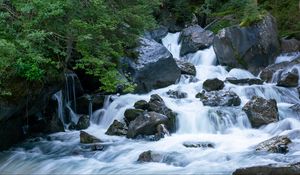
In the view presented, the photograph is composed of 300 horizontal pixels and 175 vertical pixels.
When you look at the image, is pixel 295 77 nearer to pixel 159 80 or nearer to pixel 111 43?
pixel 159 80

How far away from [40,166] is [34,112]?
2746 mm

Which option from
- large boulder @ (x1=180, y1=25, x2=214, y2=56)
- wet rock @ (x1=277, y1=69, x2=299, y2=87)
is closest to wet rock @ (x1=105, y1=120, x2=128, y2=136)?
wet rock @ (x1=277, y1=69, x2=299, y2=87)

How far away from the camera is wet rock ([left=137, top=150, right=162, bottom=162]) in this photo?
31.0ft

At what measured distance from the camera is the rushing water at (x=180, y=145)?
9.20 metres

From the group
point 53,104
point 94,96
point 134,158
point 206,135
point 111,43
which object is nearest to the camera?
point 134,158

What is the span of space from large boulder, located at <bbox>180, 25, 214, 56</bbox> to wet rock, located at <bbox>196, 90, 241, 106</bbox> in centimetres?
573

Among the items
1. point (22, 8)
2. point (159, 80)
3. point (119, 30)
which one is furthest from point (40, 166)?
point (159, 80)

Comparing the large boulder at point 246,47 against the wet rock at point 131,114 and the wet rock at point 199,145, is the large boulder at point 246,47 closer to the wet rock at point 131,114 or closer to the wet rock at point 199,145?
the wet rock at point 131,114

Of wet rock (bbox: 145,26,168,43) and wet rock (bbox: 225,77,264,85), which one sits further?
wet rock (bbox: 145,26,168,43)

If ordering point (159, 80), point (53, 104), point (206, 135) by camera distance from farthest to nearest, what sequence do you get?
point (159, 80) < point (53, 104) < point (206, 135)

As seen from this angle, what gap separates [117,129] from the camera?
39.7 feet

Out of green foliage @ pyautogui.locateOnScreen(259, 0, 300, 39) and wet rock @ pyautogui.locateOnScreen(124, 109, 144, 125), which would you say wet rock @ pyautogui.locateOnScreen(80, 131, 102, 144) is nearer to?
wet rock @ pyautogui.locateOnScreen(124, 109, 144, 125)

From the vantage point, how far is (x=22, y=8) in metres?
9.30

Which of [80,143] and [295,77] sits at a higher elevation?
[295,77]
